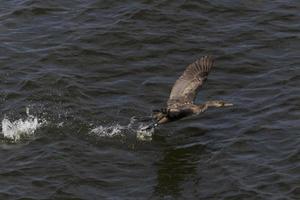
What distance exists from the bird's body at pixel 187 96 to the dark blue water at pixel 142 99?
0.44m

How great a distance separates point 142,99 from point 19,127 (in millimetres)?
2406

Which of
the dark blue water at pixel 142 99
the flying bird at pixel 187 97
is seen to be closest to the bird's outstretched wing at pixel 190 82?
the flying bird at pixel 187 97

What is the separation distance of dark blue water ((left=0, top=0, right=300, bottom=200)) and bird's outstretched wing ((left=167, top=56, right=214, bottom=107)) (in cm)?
48

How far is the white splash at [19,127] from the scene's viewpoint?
13.5m

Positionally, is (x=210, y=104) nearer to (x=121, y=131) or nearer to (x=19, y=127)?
(x=121, y=131)

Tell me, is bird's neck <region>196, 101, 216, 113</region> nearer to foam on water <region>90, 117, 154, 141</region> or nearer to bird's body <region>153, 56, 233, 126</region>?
bird's body <region>153, 56, 233, 126</region>

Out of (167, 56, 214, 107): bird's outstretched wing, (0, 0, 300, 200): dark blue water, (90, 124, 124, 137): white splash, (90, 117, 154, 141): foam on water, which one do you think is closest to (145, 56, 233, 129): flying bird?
(167, 56, 214, 107): bird's outstretched wing

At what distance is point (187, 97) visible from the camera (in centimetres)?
1407

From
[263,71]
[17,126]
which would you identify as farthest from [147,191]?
[263,71]

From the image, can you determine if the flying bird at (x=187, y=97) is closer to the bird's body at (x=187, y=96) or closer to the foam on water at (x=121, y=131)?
the bird's body at (x=187, y=96)

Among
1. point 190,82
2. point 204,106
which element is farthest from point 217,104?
point 190,82

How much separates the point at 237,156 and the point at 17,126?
376cm

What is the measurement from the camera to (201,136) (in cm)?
1378

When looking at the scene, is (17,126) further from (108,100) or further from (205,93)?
(205,93)
